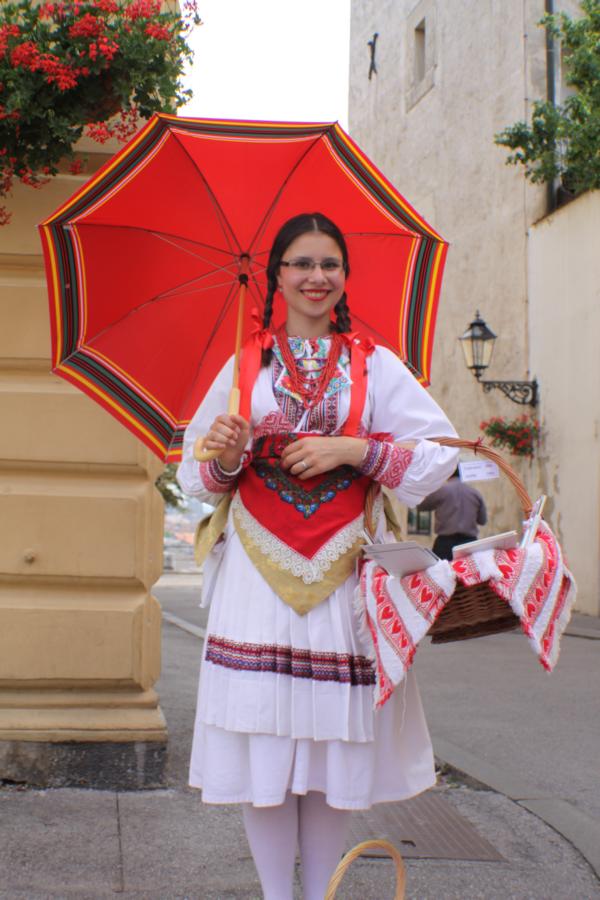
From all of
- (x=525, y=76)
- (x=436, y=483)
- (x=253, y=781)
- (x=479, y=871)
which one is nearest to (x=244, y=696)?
(x=253, y=781)

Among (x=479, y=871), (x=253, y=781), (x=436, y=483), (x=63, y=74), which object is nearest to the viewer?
(x=253, y=781)

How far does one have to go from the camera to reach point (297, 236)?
277 centimetres

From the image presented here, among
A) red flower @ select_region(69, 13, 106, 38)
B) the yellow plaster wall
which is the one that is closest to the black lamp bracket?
the yellow plaster wall

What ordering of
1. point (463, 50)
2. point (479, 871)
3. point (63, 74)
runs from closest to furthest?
point (479, 871) < point (63, 74) < point (463, 50)

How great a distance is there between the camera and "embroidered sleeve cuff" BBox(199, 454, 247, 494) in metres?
2.67

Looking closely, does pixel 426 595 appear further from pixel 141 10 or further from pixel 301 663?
pixel 141 10

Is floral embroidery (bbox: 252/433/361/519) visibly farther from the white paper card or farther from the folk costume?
the white paper card

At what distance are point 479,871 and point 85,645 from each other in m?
1.80

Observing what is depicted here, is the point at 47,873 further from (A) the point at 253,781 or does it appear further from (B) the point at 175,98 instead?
(B) the point at 175,98

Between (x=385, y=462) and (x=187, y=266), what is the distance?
0.90 meters

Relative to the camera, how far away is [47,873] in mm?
3350

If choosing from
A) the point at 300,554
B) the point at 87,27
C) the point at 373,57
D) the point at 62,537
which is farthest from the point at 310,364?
the point at 373,57

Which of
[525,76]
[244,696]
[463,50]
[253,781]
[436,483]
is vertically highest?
[463,50]

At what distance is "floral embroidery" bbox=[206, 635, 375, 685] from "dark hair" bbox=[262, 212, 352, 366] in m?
0.72
